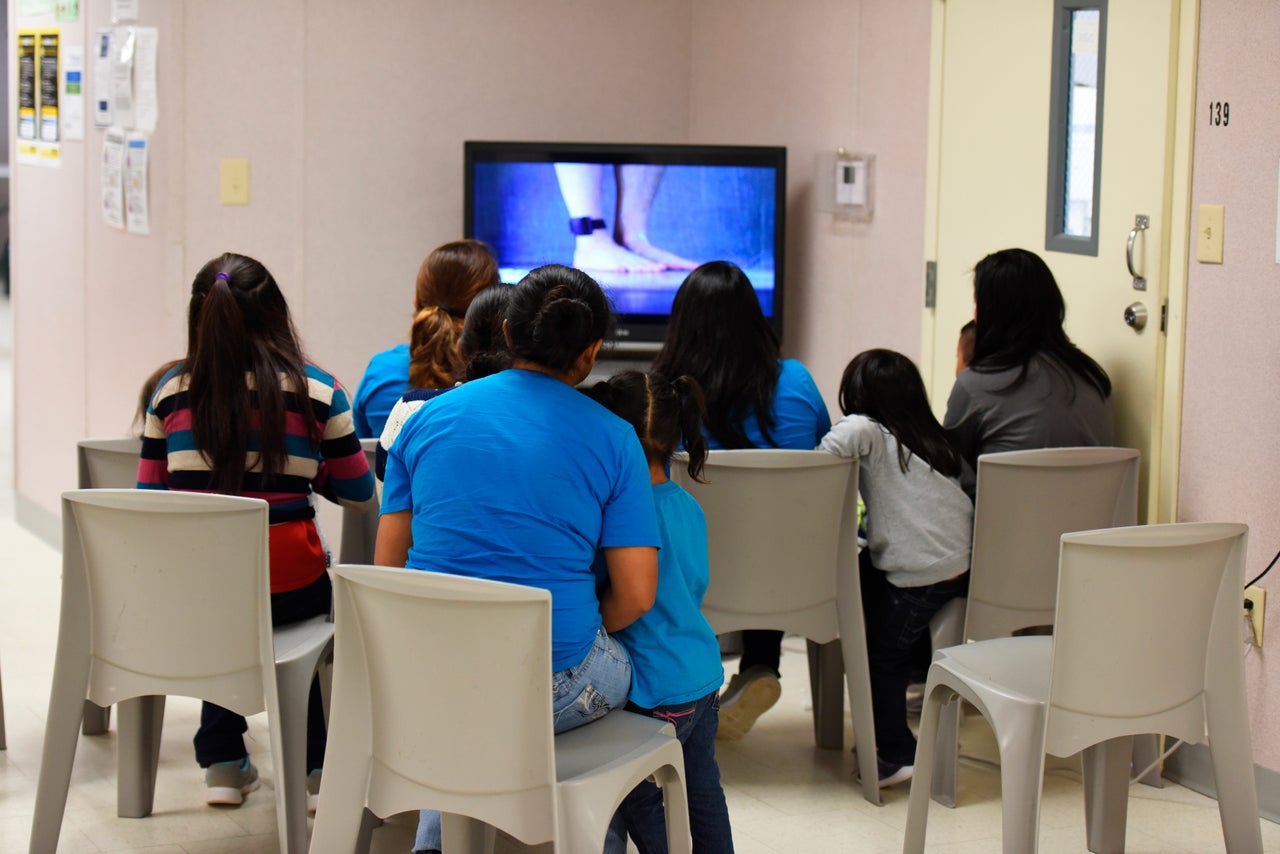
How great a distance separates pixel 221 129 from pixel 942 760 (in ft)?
10.0

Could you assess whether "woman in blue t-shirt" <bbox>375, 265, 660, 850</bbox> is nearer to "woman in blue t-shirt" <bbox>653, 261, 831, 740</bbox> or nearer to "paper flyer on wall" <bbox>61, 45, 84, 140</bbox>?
"woman in blue t-shirt" <bbox>653, 261, 831, 740</bbox>

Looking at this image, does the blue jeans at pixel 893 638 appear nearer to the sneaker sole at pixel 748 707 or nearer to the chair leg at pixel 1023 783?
the sneaker sole at pixel 748 707

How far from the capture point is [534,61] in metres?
5.34

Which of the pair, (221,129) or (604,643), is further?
(221,129)

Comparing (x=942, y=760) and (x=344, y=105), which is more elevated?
(x=344, y=105)

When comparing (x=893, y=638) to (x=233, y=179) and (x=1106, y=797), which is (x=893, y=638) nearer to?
(x=1106, y=797)

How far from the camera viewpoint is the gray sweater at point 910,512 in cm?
331

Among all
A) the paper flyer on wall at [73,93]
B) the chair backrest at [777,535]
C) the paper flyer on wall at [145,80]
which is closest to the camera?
the chair backrest at [777,535]

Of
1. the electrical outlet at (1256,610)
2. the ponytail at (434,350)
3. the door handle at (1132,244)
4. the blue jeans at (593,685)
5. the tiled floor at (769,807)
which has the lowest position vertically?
the tiled floor at (769,807)

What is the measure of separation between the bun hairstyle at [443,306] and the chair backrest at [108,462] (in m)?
0.66

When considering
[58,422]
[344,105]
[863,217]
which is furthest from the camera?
[58,422]

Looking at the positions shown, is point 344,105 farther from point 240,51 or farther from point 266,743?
point 266,743

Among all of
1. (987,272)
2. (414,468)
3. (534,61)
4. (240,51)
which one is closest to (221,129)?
(240,51)

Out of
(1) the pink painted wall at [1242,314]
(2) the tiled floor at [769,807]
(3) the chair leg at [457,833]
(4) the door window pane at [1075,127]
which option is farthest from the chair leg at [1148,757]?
(3) the chair leg at [457,833]
